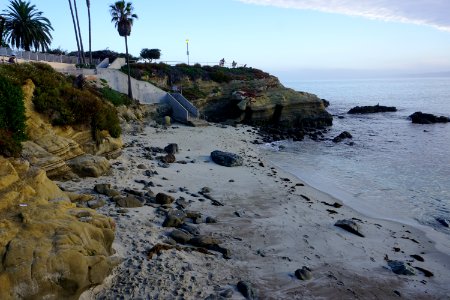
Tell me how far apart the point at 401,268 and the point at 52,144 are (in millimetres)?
11997

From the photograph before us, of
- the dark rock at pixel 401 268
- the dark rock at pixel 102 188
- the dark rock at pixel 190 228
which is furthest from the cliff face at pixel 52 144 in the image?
the dark rock at pixel 401 268

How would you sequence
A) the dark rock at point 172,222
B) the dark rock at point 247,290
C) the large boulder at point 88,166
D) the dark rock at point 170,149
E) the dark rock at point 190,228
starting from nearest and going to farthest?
the dark rock at point 247,290, the dark rock at point 190,228, the dark rock at point 172,222, the large boulder at point 88,166, the dark rock at point 170,149

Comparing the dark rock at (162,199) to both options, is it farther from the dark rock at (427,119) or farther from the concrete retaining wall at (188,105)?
the dark rock at (427,119)

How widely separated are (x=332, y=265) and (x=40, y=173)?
7884 millimetres

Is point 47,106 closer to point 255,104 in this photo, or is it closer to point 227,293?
point 227,293

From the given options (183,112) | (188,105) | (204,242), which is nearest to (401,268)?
(204,242)

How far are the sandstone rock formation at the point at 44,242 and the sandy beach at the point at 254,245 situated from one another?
620 mm

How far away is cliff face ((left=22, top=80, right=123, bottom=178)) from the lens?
1253 cm

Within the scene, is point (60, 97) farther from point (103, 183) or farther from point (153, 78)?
point (153, 78)

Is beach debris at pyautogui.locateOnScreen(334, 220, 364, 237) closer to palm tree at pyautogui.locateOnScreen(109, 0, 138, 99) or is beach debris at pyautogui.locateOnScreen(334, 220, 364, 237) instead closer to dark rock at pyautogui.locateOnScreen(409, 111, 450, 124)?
palm tree at pyautogui.locateOnScreen(109, 0, 138, 99)

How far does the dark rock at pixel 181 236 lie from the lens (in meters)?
10.3

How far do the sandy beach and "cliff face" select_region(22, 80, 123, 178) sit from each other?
79 centimetres

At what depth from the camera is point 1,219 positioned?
7387 millimetres

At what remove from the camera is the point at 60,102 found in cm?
1557
